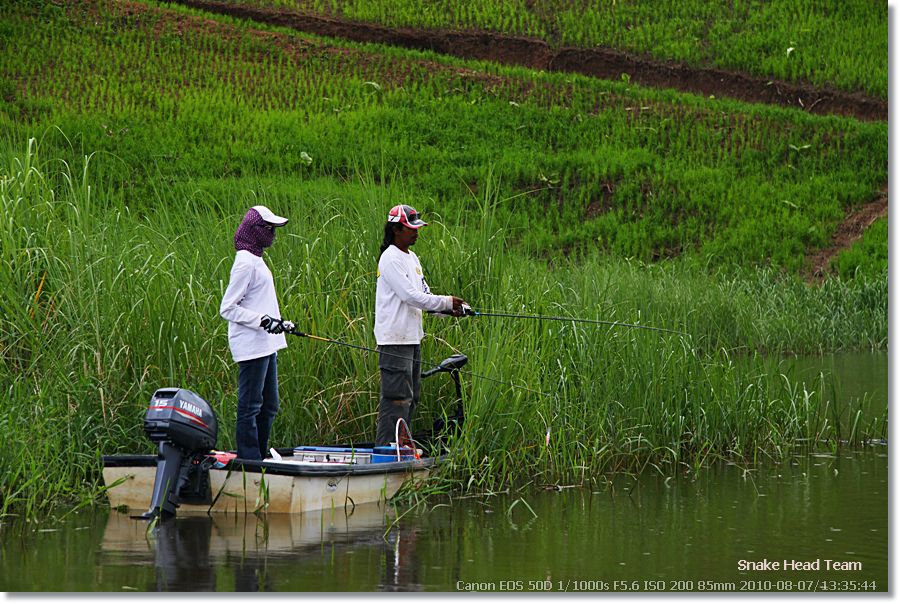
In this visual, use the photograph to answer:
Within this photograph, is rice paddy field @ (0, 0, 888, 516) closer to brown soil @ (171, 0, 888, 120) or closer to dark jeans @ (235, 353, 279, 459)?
dark jeans @ (235, 353, 279, 459)

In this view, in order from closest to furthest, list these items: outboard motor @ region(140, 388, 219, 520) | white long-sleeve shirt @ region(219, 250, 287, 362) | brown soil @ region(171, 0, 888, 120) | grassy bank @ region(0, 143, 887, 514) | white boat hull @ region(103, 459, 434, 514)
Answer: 1. outboard motor @ region(140, 388, 219, 520)
2. white boat hull @ region(103, 459, 434, 514)
3. white long-sleeve shirt @ region(219, 250, 287, 362)
4. grassy bank @ region(0, 143, 887, 514)
5. brown soil @ region(171, 0, 888, 120)

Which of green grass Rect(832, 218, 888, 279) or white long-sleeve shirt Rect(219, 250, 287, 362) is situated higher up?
green grass Rect(832, 218, 888, 279)

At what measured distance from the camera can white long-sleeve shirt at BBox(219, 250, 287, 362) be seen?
7.84m

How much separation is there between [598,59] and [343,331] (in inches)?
1108

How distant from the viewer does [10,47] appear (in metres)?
33.3

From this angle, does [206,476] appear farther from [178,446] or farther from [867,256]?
[867,256]

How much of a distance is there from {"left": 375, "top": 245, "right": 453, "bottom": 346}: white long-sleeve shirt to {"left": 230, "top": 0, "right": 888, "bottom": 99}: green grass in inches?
1088

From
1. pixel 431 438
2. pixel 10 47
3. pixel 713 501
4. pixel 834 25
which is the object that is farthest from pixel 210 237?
pixel 834 25

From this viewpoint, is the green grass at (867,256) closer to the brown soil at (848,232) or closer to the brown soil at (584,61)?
the brown soil at (848,232)

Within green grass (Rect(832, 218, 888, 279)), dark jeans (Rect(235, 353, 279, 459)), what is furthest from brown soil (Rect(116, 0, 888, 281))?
dark jeans (Rect(235, 353, 279, 459))

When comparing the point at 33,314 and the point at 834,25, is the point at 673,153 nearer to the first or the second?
the point at 834,25

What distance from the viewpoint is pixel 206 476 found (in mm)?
7605

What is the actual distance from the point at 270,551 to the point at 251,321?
1.56 meters

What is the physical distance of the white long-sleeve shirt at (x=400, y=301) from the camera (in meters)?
8.19
